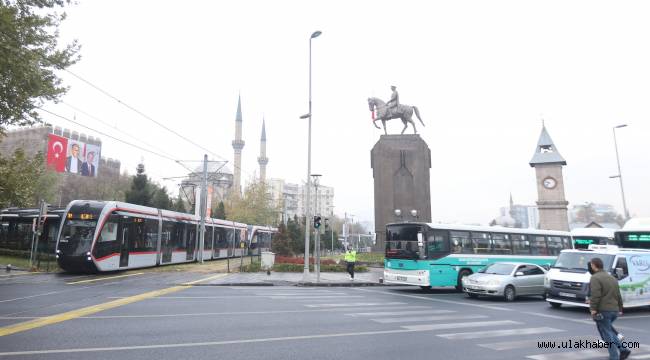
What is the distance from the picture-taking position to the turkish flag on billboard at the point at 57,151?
1770 inches

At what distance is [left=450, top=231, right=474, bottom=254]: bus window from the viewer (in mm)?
18781

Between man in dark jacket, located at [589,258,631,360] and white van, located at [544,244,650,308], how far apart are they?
22.7ft

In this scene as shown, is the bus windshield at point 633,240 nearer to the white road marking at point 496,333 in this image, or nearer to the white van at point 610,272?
the white van at point 610,272

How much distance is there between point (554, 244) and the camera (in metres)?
23.4

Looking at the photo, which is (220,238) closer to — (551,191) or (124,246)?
(124,246)

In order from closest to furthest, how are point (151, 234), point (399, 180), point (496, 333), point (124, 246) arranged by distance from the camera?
point (496, 333), point (124, 246), point (151, 234), point (399, 180)

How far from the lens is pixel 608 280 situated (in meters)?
7.17

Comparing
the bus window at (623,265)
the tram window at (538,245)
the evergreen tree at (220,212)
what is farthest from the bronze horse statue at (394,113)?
the evergreen tree at (220,212)

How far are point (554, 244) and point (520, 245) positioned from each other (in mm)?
3132

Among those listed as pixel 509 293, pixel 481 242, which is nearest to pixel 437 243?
pixel 481 242

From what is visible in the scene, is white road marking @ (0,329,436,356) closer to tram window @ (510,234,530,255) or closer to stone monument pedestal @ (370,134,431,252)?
tram window @ (510,234,530,255)

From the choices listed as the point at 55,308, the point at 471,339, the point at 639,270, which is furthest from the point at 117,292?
the point at 639,270

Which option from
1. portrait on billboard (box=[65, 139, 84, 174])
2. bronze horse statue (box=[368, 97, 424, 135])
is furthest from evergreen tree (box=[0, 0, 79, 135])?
portrait on billboard (box=[65, 139, 84, 174])

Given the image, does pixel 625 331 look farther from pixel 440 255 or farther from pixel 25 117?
pixel 25 117
